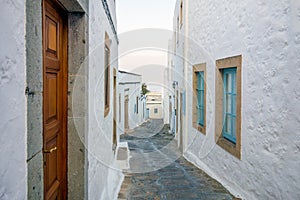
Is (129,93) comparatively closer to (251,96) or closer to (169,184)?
(169,184)

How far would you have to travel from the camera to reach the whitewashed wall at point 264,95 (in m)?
3.13

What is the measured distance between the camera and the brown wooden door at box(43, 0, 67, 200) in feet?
7.34

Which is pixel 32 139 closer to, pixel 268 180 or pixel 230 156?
pixel 268 180

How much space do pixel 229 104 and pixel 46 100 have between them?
12.7 ft

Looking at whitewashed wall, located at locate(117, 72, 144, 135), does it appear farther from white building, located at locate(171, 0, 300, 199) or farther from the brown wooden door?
the brown wooden door

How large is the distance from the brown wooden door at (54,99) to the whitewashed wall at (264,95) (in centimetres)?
223

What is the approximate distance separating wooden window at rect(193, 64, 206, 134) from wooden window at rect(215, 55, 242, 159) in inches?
43.3

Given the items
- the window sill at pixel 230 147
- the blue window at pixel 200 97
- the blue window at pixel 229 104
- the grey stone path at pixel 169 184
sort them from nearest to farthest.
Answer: the window sill at pixel 230 147, the grey stone path at pixel 169 184, the blue window at pixel 229 104, the blue window at pixel 200 97

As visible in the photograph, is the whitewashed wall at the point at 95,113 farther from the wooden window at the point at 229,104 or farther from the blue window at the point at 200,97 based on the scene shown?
the blue window at the point at 200,97

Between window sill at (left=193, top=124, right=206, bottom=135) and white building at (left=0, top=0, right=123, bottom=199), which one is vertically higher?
white building at (left=0, top=0, right=123, bottom=199)

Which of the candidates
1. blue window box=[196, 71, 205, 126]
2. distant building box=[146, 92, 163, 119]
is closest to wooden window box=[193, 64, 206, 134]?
Answer: blue window box=[196, 71, 205, 126]

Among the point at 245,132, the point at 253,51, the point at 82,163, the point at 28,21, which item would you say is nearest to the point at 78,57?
the point at 82,163

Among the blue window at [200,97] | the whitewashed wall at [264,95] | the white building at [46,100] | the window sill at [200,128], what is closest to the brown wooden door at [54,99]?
the white building at [46,100]

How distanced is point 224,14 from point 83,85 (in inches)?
138
